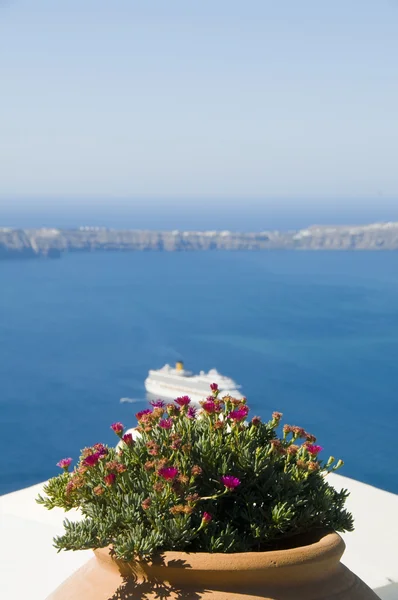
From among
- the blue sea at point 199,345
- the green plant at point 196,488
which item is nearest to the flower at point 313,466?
the green plant at point 196,488

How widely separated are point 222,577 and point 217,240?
5833 cm

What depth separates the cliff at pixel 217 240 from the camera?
187 ft

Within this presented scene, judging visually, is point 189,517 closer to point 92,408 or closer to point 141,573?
point 141,573

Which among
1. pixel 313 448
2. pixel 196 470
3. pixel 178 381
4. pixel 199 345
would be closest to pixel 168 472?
pixel 196 470

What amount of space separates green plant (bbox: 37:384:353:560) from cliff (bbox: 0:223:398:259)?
55105mm

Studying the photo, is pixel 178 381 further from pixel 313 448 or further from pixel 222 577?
pixel 222 577

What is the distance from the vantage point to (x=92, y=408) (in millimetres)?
24562

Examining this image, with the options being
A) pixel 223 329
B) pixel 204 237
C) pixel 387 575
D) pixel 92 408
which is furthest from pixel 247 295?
pixel 387 575

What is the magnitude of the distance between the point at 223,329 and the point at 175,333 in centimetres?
220

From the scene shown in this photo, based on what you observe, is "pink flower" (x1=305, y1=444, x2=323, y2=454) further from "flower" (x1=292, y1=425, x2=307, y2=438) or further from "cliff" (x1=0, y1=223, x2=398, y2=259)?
"cliff" (x1=0, y1=223, x2=398, y2=259)

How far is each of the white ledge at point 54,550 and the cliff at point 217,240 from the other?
53.8m

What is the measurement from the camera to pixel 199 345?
33.7m

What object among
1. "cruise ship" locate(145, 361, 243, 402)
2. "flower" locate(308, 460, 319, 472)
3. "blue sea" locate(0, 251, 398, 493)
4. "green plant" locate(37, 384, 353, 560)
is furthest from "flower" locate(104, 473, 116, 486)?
"cruise ship" locate(145, 361, 243, 402)

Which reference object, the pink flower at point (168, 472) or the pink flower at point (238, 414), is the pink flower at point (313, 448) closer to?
the pink flower at point (238, 414)
